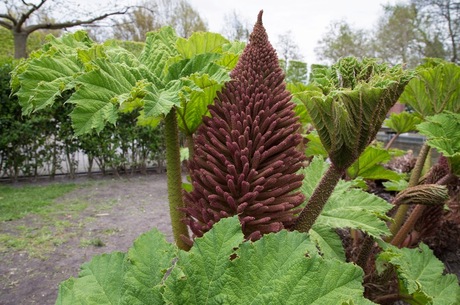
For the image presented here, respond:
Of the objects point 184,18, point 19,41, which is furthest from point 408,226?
point 184,18

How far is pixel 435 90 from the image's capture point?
6.79 ft

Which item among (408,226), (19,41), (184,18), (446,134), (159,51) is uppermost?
(184,18)

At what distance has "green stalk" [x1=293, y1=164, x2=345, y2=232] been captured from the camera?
3.50 feet

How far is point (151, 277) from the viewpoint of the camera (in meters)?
0.90

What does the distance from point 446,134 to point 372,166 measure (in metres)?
0.49

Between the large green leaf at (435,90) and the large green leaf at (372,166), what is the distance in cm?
36

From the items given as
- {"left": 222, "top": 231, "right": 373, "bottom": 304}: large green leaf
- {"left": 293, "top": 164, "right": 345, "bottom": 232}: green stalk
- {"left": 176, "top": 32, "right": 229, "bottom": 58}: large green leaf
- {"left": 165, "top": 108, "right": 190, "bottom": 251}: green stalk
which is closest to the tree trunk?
{"left": 176, "top": 32, "right": 229, "bottom": 58}: large green leaf

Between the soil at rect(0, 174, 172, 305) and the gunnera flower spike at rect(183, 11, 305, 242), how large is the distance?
363cm

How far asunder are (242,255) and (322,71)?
1.90ft

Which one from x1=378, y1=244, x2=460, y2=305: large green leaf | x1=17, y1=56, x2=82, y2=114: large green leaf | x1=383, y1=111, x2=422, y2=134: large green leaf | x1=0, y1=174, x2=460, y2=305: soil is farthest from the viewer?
x1=0, y1=174, x2=460, y2=305: soil

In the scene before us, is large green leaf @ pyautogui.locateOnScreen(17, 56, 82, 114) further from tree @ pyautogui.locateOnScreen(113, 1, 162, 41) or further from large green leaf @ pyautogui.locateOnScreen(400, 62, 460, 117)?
tree @ pyautogui.locateOnScreen(113, 1, 162, 41)

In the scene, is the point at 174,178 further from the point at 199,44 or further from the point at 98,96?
the point at 199,44

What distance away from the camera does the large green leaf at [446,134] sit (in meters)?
1.67

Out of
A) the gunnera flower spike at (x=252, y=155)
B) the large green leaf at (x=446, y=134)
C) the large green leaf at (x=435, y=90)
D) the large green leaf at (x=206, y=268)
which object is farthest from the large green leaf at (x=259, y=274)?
the large green leaf at (x=435, y=90)
